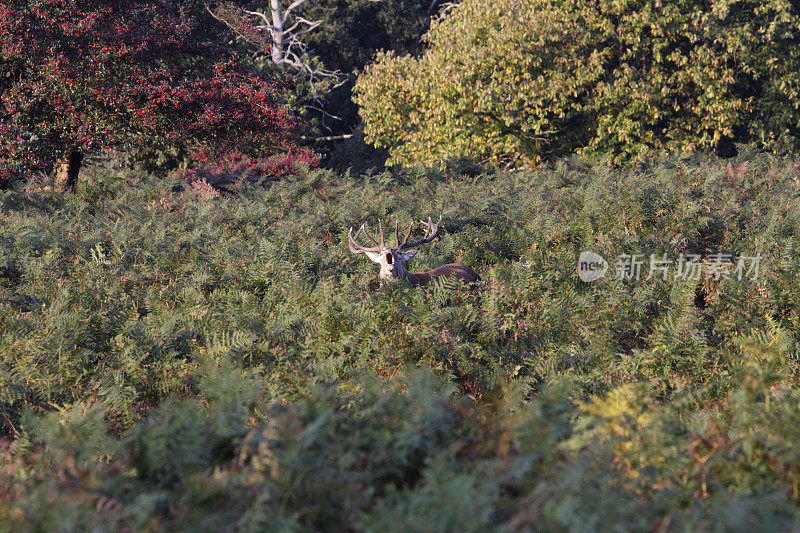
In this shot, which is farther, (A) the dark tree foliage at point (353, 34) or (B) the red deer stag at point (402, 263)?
(A) the dark tree foliage at point (353, 34)

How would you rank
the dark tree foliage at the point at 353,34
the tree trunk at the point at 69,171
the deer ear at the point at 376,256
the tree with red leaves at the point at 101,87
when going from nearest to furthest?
the deer ear at the point at 376,256
the tree with red leaves at the point at 101,87
the tree trunk at the point at 69,171
the dark tree foliage at the point at 353,34

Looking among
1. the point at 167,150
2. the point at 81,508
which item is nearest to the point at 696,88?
the point at 167,150

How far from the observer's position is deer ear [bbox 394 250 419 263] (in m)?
9.52

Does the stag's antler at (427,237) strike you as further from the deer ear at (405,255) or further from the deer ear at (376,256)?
the deer ear at (376,256)

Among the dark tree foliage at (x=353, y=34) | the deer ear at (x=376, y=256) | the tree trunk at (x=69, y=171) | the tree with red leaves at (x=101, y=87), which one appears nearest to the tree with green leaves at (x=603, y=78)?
the tree with red leaves at (x=101, y=87)

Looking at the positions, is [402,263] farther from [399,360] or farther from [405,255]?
[399,360]

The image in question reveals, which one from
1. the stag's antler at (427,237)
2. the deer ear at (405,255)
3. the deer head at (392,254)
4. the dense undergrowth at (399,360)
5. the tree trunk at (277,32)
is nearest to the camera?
the dense undergrowth at (399,360)

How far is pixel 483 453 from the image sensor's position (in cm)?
354

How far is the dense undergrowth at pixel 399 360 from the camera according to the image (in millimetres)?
3098

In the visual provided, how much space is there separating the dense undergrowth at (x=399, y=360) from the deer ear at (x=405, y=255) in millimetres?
194

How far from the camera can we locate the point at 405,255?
9734mm

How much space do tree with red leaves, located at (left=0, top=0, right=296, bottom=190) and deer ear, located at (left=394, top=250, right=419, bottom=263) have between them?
19.0ft

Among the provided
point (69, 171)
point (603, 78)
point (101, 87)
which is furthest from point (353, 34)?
point (101, 87)

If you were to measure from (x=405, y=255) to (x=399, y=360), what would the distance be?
10.4ft
